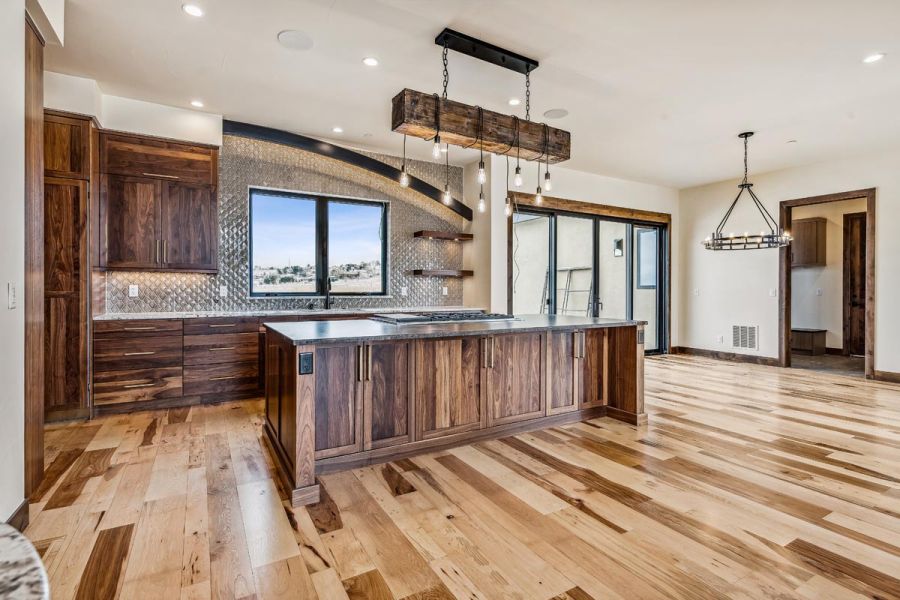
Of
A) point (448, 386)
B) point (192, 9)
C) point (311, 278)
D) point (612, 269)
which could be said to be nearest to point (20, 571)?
point (448, 386)

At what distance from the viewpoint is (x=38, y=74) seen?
2.54 m

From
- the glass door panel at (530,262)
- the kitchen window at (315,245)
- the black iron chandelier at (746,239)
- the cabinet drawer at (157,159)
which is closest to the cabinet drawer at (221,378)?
the kitchen window at (315,245)

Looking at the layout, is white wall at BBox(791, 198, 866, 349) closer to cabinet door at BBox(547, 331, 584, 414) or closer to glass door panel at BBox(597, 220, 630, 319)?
glass door panel at BBox(597, 220, 630, 319)

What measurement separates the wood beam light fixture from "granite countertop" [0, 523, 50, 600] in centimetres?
264

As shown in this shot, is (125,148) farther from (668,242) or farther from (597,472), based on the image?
(668,242)

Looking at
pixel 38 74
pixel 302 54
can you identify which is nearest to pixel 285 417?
pixel 38 74

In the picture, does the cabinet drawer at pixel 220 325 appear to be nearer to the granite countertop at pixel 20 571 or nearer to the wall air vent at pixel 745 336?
the granite countertop at pixel 20 571

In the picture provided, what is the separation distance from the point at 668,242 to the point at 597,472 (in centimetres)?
637

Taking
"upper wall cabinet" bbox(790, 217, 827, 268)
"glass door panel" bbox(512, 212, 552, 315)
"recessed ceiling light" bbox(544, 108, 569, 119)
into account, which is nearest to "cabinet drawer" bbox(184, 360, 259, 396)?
"glass door panel" bbox(512, 212, 552, 315)

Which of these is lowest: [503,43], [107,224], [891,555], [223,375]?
[891,555]

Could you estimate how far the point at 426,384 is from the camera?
3.16m

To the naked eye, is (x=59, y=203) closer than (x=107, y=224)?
Yes

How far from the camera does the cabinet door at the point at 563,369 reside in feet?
12.4

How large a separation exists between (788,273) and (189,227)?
8.06m
